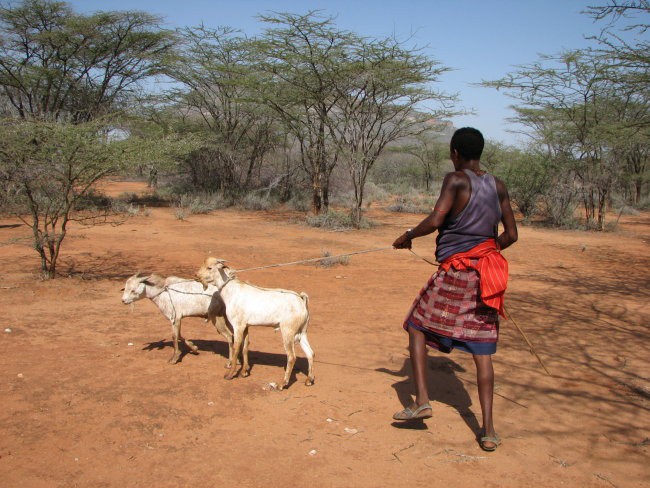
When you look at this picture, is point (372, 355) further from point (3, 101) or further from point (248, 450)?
point (3, 101)

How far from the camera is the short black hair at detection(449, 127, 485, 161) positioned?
3.19 m

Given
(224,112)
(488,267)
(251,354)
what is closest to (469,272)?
(488,267)

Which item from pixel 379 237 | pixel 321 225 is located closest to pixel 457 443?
pixel 379 237

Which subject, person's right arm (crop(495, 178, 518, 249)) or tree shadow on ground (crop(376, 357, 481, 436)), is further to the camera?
tree shadow on ground (crop(376, 357, 481, 436))

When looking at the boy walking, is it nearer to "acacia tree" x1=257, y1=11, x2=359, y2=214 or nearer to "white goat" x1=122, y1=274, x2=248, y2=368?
"white goat" x1=122, y1=274, x2=248, y2=368

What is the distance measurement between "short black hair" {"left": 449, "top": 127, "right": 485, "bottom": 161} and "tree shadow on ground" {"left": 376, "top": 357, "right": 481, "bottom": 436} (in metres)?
1.81

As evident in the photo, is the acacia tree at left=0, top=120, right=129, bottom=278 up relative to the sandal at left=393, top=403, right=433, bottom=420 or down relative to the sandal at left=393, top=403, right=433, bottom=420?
up

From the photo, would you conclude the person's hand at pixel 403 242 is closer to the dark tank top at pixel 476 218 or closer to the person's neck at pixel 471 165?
the dark tank top at pixel 476 218

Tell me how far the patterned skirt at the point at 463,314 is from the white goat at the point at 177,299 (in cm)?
208

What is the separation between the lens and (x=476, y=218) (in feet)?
10.4

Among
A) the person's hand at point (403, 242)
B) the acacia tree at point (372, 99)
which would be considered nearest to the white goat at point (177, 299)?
the person's hand at point (403, 242)

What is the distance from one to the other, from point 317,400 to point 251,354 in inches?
47.0

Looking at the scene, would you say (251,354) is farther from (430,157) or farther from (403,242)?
(430,157)

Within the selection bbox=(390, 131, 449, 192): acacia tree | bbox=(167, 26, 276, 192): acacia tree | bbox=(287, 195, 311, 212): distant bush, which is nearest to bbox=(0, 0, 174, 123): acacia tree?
bbox=(167, 26, 276, 192): acacia tree
